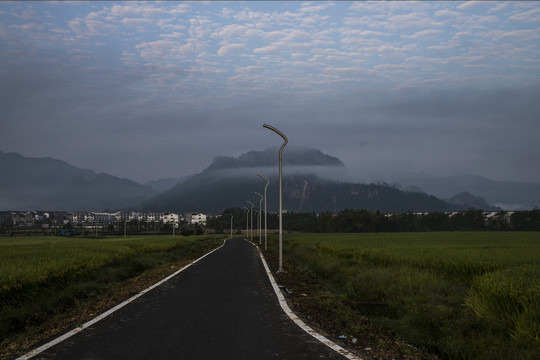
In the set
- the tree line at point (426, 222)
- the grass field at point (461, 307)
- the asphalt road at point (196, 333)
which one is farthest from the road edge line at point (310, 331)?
the tree line at point (426, 222)

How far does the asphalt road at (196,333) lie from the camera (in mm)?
6340

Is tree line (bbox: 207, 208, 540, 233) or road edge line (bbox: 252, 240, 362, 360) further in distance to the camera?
tree line (bbox: 207, 208, 540, 233)

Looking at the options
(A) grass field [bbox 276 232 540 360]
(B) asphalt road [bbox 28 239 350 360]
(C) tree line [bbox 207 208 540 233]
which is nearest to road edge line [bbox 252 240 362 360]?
(B) asphalt road [bbox 28 239 350 360]

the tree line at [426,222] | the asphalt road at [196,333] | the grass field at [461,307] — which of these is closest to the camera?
the asphalt road at [196,333]

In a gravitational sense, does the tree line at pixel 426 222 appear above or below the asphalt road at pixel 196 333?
below

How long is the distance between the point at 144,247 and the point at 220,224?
145941 mm

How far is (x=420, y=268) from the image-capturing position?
16.3m

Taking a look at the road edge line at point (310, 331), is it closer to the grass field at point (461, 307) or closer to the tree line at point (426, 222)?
the grass field at point (461, 307)

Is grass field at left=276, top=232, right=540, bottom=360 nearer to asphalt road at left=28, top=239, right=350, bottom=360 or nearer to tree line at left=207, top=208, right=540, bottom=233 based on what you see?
asphalt road at left=28, top=239, right=350, bottom=360

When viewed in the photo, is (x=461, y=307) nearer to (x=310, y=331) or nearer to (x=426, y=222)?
(x=310, y=331)

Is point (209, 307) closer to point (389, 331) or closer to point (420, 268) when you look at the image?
point (389, 331)

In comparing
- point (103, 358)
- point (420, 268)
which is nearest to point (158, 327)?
point (103, 358)

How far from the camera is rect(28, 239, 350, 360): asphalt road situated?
20.8 feet

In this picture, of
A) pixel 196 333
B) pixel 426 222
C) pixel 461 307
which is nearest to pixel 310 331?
pixel 196 333
